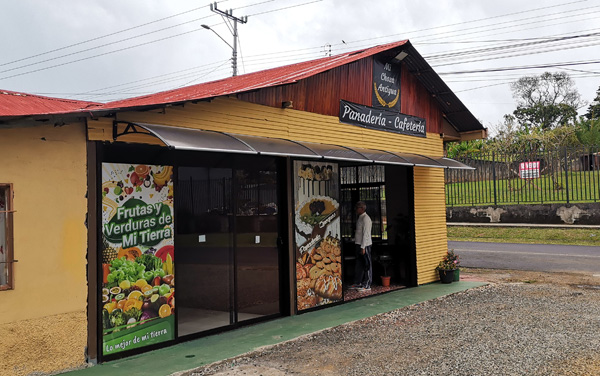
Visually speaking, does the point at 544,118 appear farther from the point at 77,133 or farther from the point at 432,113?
the point at 77,133

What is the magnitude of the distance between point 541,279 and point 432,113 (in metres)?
4.55

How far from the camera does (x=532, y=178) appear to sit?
2092 centimetres

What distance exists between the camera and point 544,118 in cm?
5566

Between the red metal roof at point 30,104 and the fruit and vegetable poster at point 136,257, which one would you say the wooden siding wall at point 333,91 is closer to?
the fruit and vegetable poster at point 136,257

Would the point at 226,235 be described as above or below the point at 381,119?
below

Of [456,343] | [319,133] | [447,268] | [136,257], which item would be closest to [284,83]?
[319,133]

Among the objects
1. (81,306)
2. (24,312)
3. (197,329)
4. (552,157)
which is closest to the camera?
(24,312)

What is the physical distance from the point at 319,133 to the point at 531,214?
50.5 ft

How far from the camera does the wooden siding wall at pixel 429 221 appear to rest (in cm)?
1131

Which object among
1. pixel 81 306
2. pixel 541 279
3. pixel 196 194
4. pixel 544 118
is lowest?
pixel 541 279

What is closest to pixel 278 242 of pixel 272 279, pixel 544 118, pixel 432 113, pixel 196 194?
pixel 272 279

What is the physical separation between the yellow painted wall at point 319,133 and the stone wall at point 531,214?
10722 millimetres

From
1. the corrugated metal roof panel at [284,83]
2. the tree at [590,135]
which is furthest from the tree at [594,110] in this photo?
the corrugated metal roof panel at [284,83]

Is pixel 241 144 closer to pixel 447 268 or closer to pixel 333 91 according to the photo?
pixel 333 91
